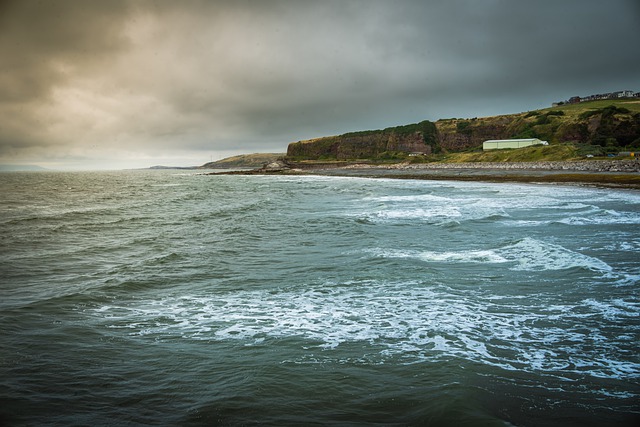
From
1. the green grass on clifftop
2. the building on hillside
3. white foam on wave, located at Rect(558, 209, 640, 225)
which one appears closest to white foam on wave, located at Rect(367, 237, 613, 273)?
white foam on wave, located at Rect(558, 209, 640, 225)

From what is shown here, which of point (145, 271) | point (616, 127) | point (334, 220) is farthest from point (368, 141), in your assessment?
point (145, 271)

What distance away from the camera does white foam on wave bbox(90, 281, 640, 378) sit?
6.83 m

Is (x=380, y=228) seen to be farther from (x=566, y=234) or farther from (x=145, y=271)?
(x=145, y=271)

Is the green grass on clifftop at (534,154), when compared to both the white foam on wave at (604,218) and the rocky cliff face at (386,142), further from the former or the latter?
the white foam on wave at (604,218)

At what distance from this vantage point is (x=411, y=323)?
8.39m

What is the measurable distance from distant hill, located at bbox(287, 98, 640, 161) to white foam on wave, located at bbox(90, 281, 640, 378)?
8629cm

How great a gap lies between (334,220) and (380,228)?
14.4ft

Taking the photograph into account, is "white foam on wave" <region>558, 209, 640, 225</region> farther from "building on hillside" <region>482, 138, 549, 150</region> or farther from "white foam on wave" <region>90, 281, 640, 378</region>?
"building on hillside" <region>482, 138, 549, 150</region>

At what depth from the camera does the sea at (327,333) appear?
5.33 metres

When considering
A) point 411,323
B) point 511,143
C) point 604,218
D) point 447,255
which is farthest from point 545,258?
point 511,143

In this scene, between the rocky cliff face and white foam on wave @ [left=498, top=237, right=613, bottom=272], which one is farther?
the rocky cliff face

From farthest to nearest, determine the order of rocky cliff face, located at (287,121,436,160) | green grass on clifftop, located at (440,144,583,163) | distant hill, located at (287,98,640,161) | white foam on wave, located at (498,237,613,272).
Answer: rocky cliff face, located at (287,121,436,160) < distant hill, located at (287,98,640,161) < green grass on clifftop, located at (440,144,583,163) < white foam on wave, located at (498,237,613,272)

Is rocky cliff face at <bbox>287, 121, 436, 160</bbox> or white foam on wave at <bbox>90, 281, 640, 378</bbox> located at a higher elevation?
rocky cliff face at <bbox>287, 121, 436, 160</bbox>

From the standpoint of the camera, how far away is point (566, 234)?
1797 centimetres
